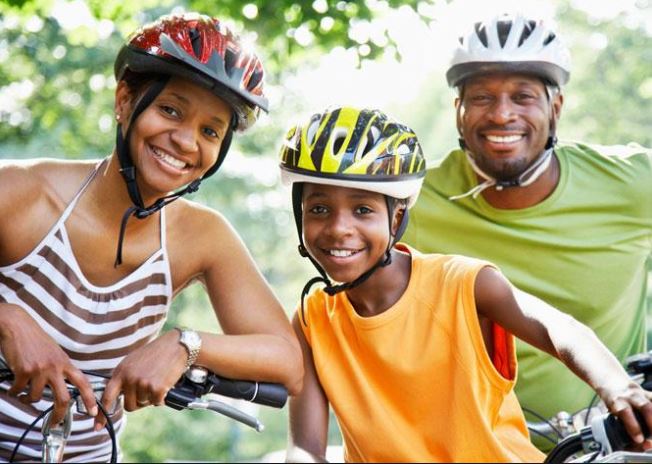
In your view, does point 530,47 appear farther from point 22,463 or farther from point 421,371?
point 22,463

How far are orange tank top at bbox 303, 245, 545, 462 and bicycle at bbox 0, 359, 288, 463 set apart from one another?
0.82 metres

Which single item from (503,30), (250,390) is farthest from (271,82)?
(250,390)

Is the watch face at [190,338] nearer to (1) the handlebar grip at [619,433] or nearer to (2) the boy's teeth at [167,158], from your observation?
(2) the boy's teeth at [167,158]

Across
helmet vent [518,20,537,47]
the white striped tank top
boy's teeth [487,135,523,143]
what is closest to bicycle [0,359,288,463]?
the white striped tank top

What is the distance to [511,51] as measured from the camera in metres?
5.32

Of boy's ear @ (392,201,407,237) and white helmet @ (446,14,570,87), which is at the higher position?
white helmet @ (446,14,570,87)

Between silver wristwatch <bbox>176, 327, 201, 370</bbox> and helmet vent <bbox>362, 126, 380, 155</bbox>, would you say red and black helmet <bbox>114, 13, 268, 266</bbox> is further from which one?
silver wristwatch <bbox>176, 327, 201, 370</bbox>

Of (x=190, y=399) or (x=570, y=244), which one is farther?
(x=570, y=244)

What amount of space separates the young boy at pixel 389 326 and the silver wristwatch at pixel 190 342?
0.69 metres

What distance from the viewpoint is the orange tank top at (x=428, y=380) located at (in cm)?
432

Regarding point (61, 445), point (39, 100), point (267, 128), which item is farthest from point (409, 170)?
point (267, 128)

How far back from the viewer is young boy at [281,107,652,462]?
14.1ft

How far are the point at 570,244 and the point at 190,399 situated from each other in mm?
2396

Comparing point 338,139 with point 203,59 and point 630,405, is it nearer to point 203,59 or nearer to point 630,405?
point 203,59
